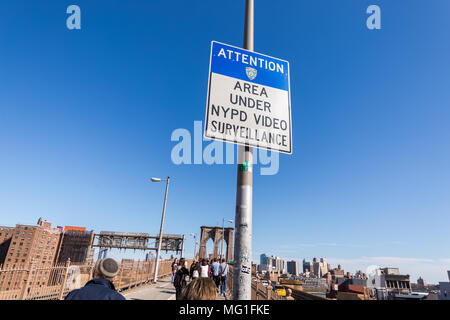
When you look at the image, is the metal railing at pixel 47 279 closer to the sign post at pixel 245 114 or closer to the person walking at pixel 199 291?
the person walking at pixel 199 291

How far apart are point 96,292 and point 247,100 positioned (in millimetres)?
2574

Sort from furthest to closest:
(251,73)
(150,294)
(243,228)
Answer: (150,294)
(251,73)
(243,228)

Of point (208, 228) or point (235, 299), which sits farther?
point (208, 228)

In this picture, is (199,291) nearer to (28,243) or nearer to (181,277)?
(181,277)

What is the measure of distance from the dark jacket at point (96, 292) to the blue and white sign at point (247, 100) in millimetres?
1848

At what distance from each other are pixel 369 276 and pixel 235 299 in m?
106

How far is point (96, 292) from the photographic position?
7.54 feet

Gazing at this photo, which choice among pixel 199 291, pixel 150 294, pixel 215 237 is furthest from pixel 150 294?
pixel 215 237

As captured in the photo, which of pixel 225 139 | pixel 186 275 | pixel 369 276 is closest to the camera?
pixel 225 139
